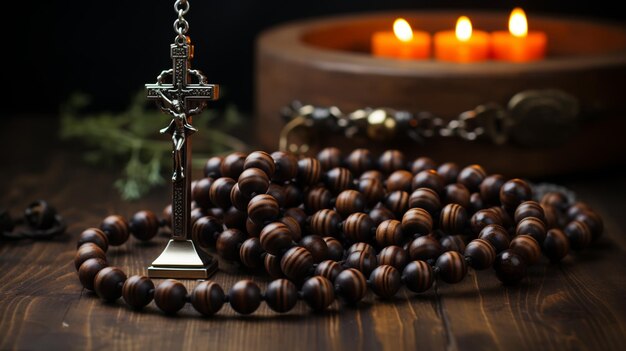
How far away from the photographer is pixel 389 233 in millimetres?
975

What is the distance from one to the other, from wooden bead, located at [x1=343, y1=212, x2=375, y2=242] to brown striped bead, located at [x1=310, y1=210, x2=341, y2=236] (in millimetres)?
14

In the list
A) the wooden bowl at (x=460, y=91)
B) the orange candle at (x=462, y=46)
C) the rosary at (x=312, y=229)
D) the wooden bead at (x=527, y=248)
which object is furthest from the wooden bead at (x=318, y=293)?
the orange candle at (x=462, y=46)

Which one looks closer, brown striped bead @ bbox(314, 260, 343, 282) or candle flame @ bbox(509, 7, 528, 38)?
brown striped bead @ bbox(314, 260, 343, 282)

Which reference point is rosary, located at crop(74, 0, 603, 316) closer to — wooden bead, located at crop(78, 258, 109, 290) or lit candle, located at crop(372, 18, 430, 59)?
wooden bead, located at crop(78, 258, 109, 290)

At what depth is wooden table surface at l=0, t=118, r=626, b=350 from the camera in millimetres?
817

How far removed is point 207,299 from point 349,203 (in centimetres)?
23

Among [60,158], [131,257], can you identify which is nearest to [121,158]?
[60,158]

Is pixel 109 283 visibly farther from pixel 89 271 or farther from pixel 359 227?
pixel 359 227

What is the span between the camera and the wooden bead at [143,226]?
3.58ft

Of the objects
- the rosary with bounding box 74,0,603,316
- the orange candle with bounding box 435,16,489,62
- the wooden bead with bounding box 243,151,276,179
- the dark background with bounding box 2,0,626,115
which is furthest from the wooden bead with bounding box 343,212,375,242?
the dark background with bounding box 2,0,626,115

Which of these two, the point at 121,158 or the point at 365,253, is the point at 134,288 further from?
the point at 121,158

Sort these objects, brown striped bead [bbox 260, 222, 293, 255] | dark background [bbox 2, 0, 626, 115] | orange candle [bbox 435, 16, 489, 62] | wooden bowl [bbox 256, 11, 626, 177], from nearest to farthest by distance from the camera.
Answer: brown striped bead [bbox 260, 222, 293, 255], wooden bowl [bbox 256, 11, 626, 177], orange candle [bbox 435, 16, 489, 62], dark background [bbox 2, 0, 626, 115]

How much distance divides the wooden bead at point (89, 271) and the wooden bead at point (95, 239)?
0.09 metres

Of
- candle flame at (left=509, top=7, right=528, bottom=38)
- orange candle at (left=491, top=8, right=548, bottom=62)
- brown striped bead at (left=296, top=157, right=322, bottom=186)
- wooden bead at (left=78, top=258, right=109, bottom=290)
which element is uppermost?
candle flame at (left=509, top=7, right=528, bottom=38)
